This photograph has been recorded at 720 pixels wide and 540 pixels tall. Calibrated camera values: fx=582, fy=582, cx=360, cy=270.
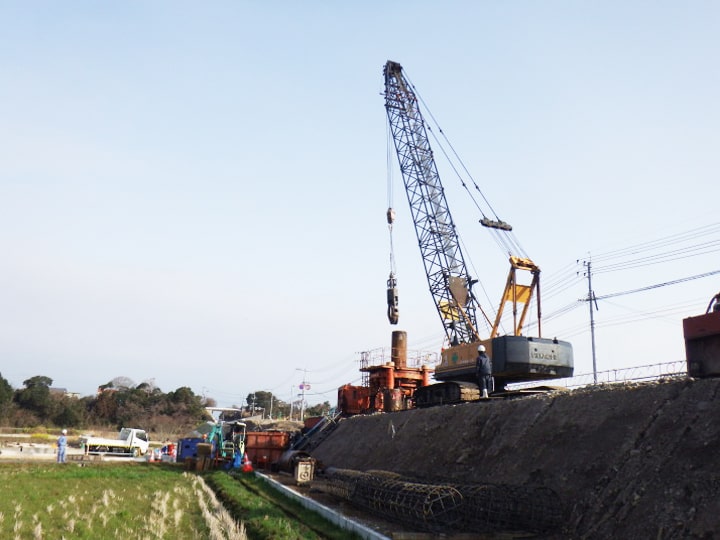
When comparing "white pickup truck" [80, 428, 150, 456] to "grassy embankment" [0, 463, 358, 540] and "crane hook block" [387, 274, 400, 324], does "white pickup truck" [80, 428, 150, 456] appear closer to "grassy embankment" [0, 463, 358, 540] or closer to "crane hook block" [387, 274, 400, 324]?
"grassy embankment" [0, 463, 358, 540]

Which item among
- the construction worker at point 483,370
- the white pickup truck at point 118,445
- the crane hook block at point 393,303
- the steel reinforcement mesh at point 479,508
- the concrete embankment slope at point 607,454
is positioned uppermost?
the crane hook block at point 393,303

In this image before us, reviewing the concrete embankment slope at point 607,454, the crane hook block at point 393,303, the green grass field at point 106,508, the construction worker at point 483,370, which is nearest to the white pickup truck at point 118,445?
the green grass field at point 106,508

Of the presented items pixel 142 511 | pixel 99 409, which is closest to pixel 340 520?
pixel 142 511

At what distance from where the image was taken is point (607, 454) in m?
11.3

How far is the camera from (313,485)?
19.8 m

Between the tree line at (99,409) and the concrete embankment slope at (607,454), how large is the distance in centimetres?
6405

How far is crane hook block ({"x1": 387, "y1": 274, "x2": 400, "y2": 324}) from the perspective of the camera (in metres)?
40.2

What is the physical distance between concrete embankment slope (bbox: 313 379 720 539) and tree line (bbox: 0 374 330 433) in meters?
64.1

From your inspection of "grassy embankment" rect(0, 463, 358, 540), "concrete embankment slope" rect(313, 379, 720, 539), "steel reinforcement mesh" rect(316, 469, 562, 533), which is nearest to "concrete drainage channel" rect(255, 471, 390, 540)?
"grassy embankment" rect(0, 463, 358, 540)

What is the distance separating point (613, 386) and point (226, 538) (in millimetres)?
9700

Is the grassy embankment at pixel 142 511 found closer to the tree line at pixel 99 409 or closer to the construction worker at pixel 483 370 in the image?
the construction worker at pixel 483 370

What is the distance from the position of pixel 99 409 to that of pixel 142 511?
6902cm

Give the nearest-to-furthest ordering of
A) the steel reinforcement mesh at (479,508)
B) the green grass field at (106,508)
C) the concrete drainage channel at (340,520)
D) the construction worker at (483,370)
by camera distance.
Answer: the concrete drainage channel at (340,520) → the steel reinforcement mesh at (479,508) → the green grass field at (106,508) → the construction worker at (483,370)

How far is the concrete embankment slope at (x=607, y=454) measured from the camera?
889cm
